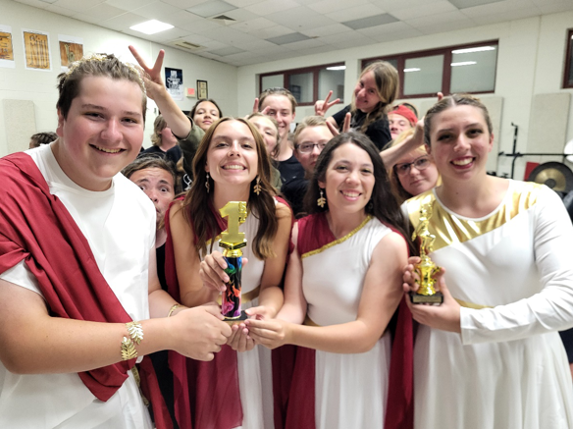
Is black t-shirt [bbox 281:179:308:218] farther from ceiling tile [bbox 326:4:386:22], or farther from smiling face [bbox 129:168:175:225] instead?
ceiling tile [bbox 326:4:386:22]

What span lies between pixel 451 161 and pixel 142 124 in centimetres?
119

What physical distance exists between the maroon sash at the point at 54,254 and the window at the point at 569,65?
8325mm

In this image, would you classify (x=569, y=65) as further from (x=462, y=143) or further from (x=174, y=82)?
(x=174, y=82)

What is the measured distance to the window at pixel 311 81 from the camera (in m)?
9.45

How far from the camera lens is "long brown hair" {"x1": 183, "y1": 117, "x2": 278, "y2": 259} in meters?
1.64

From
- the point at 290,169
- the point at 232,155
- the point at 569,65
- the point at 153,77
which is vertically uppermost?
the point at 569,65

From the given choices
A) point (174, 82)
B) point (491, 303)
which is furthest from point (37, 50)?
point (491, 303)

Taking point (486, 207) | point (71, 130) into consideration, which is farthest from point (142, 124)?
point (486, 207)

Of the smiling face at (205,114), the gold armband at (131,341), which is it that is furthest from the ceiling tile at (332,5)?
the gold armband at (131,341)

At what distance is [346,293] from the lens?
1525mm

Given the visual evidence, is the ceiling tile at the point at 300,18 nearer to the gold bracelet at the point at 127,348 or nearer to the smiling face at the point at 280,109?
the smiling face at the point at 280,109

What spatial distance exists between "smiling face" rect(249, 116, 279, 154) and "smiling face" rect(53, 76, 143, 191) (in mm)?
1254

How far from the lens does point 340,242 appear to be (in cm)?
159

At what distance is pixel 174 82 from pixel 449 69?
6455 millimetres
